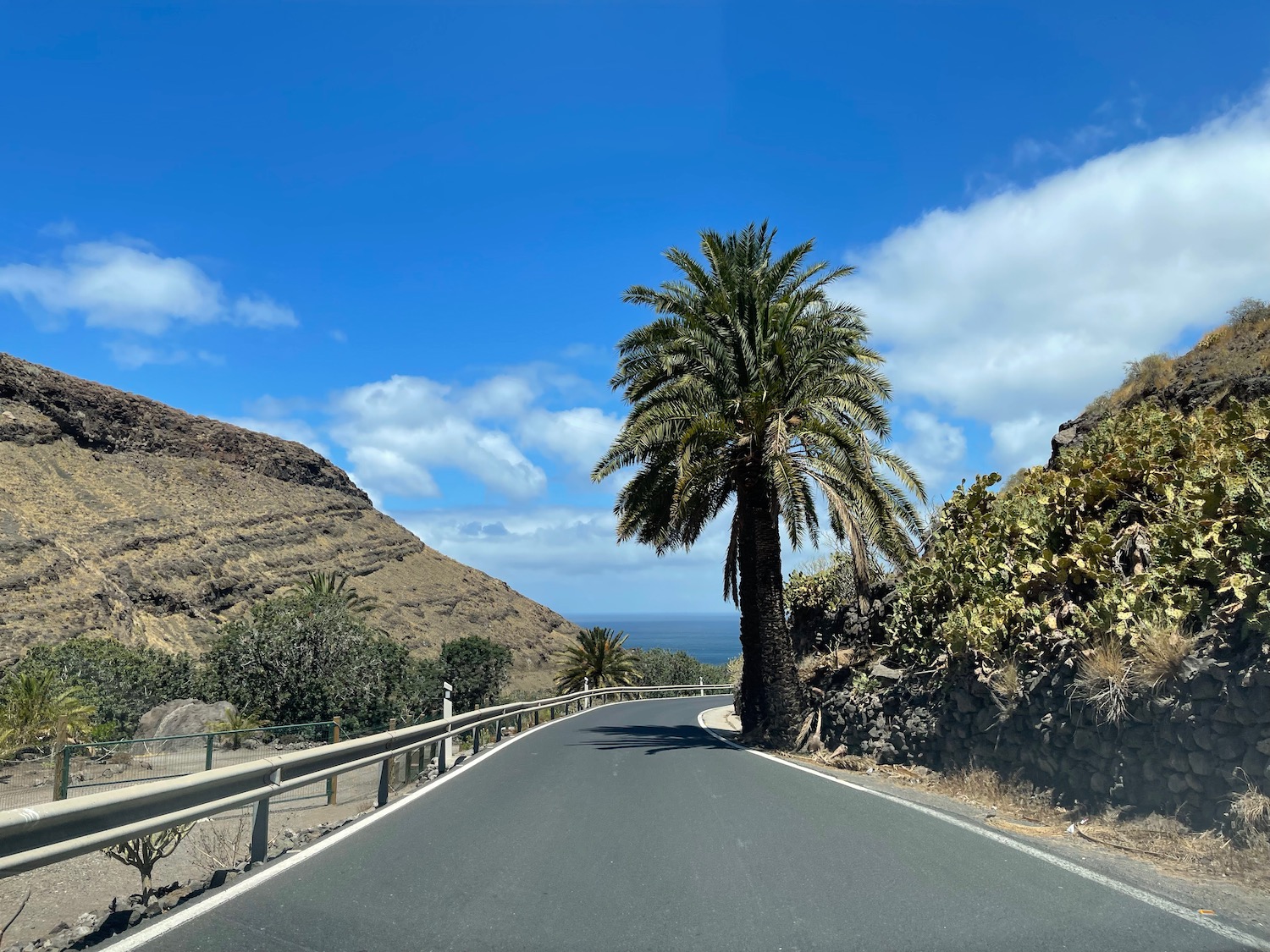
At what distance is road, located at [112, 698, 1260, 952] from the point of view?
4.79 meters

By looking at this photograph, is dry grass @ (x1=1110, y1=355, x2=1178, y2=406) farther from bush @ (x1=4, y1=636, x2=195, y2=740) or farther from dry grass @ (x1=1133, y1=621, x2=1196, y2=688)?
bush @ (x1=4, y1=636, x2=195, y2=740)

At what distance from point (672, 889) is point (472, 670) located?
177 feet

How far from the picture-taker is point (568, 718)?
96.6 feet

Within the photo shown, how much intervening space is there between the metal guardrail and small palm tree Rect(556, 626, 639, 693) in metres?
45.1

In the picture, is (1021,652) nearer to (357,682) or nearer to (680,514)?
(680,514)

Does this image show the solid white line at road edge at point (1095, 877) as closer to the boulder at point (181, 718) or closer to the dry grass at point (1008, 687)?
the dry grass at point (1008, 687)

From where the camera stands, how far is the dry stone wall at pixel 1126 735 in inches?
264

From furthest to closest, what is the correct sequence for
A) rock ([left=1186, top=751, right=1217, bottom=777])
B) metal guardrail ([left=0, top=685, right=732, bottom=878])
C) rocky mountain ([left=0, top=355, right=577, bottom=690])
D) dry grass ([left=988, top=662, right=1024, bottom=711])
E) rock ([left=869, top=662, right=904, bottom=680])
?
rocky mountain ([left=0, top=355, right=577, bottom=690]), rock ([left=869, top=662, right=904, bottom=680]), dry grass ([left=988, top=662, right=1024, bottom=711]), rock ([left=1186, top=751, right=1217, bottom=777]), metal guardrail ([left=0, top=685, right=732, bottom=878])

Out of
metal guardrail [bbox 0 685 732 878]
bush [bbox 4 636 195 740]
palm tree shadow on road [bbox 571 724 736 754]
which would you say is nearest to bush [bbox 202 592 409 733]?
bush [bbox 4 636 195 740]

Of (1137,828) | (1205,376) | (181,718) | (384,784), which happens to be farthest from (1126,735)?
(181,718)

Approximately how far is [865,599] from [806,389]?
509 centimetres

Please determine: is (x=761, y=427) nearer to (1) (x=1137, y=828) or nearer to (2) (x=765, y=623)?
(2) (x=765, y=623)

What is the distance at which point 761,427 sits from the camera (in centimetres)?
1769

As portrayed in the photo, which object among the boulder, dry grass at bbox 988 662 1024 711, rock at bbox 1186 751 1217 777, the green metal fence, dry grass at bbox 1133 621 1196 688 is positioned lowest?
the boulder
